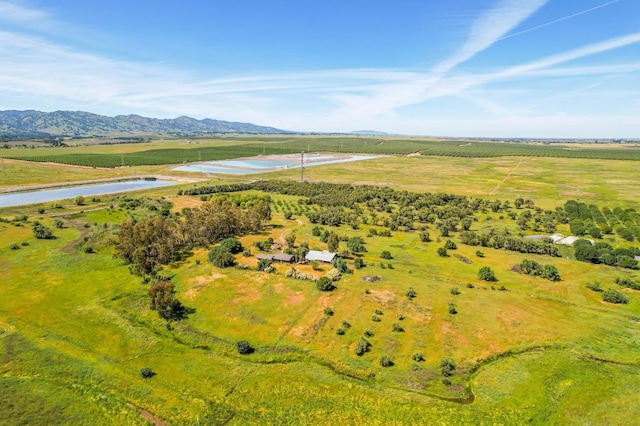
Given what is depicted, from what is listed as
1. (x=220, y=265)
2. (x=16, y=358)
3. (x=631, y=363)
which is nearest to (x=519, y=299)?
(x=631, y=363)

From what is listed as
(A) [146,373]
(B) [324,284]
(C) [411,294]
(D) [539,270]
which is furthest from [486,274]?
(A) [146,373]

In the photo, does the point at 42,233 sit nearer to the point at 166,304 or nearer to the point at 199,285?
the point at 199,285

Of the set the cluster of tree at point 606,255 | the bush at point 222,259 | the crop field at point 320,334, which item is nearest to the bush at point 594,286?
the crop field at point 320,334

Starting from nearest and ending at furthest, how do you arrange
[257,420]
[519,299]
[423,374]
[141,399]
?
1. [257,420]
2. [141,399]
3. [423,374]
4. [519,299]

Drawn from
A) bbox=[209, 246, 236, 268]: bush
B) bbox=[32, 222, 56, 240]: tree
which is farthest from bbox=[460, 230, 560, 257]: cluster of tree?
bbox=[32, 222, 56, 240]: tree

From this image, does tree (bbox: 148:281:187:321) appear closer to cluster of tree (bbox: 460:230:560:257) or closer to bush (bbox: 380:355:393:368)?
bush (bbox: 380:355:393:368)

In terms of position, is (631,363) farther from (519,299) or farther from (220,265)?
(220,265)

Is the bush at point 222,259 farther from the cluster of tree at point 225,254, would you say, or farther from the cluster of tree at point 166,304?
the cluster of tree at point 166,304
